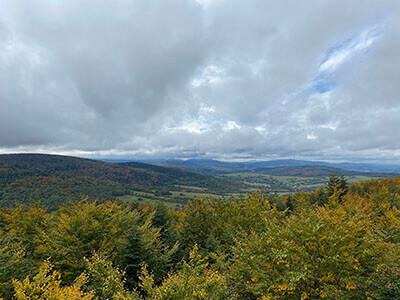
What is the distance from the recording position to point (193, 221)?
3416 cm

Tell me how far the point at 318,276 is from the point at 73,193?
224465 millimetres

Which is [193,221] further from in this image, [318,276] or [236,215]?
[318,276]

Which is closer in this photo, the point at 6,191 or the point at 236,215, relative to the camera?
the point at 236,215

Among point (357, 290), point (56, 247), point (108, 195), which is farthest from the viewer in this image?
point (108, 195)

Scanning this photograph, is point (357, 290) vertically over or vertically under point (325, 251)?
under

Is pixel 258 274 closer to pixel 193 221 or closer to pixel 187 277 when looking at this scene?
pixel 187 277

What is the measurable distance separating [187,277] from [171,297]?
1704 millimetres

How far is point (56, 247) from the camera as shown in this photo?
21.7 metres

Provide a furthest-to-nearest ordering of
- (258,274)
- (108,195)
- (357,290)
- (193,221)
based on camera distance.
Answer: (108,195)
(193,221)
(258,274)
(357,290)

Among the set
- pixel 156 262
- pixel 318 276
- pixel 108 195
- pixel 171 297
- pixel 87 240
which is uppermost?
pixel 171 297

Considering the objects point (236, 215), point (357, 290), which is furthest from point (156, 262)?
point (357, 290)

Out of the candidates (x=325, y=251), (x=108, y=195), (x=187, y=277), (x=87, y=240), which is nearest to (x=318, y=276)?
(x=325, y=251)

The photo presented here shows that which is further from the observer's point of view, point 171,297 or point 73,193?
point 73,193

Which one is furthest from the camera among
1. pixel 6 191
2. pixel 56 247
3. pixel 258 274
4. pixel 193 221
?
pixel 6 191
